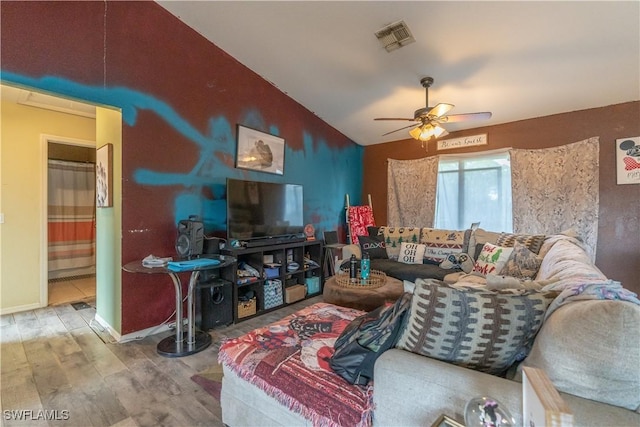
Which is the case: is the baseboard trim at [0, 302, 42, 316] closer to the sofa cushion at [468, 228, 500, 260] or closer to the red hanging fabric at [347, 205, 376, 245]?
the red hanging fabric at [347, 205, 376, 245]

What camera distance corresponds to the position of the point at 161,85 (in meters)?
2.74

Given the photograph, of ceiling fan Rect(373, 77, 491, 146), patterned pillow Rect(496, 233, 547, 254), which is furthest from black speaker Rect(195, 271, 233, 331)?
patterned pillow Rect(496, 233, 547, 254)

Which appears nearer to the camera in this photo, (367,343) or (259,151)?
(367,343)

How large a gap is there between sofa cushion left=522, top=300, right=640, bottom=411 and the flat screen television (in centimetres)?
270

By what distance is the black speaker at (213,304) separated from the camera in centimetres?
277

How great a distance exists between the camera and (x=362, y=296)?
2.50 metres

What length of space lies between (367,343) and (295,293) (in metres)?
2.53

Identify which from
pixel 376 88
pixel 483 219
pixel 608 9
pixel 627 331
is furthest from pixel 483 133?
pixel 627 331

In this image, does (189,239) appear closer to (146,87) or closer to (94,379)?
(94,379)

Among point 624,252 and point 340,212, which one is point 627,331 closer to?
point 624,252

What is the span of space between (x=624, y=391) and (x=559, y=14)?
8.61 ft

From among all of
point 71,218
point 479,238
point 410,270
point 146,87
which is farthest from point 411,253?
point 71,218

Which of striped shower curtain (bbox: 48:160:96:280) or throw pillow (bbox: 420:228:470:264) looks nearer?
throw pillow (bbox: 420:228:470:264)

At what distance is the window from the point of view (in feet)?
14.2
